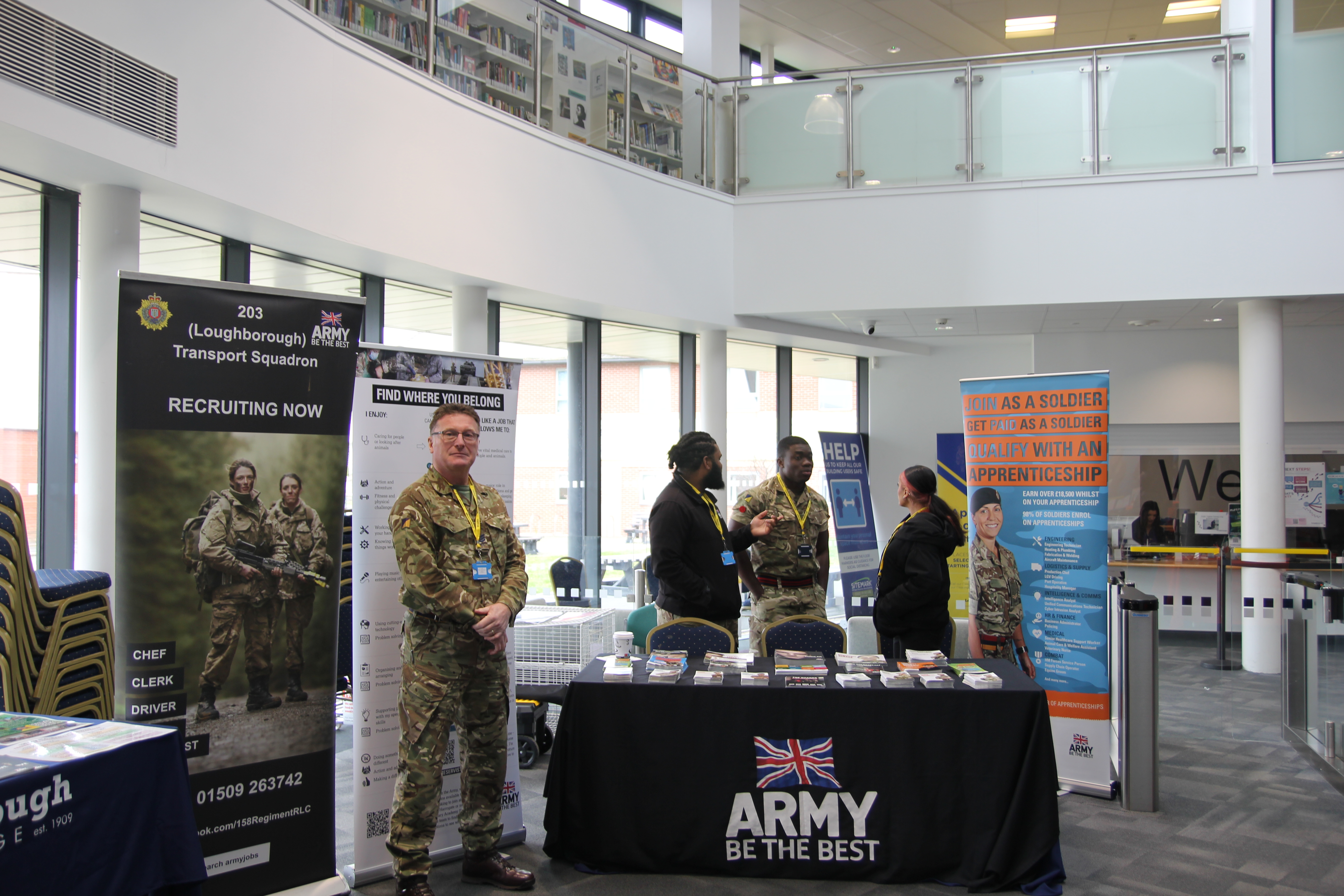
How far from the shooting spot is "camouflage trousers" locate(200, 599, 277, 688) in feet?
9.78

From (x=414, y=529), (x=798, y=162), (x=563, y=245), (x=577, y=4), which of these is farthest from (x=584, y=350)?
(x=414, y=529)

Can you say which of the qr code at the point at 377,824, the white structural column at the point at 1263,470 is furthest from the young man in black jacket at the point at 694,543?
the white structural column at the point at 1263,470

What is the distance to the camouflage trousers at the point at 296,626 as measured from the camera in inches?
122

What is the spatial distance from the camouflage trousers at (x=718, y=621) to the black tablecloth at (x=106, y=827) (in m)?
2.46

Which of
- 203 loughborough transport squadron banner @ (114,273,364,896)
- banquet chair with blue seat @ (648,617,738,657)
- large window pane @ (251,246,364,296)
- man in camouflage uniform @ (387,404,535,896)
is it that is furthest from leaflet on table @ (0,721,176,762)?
large window pane @ (251,246,364,296)

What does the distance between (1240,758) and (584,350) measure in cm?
589

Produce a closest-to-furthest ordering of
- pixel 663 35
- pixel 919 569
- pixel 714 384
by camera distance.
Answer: pixel 919 569 → pixel 714 384 → pixel 663 35

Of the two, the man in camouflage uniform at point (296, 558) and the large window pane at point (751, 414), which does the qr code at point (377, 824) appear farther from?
the large window pane at point (751, 414)

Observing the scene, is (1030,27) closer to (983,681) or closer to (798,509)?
(798,509)

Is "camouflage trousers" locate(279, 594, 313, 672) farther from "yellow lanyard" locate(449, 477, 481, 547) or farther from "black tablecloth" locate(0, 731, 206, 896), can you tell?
"black tablecloth" locate(0, 731, 206, 896)

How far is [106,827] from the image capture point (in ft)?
6.61

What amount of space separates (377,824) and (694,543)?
1.90 m

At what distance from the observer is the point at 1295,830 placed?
3.93 meters

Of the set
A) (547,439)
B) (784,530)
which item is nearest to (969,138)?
(547,439)
